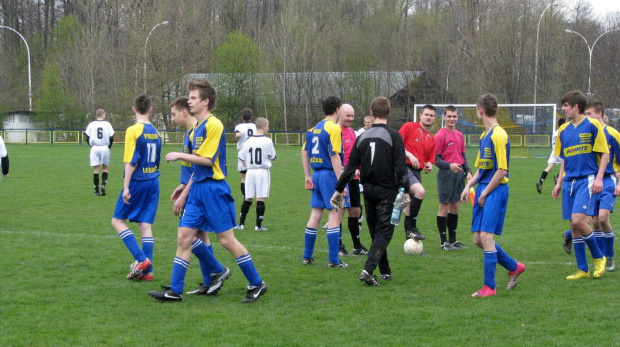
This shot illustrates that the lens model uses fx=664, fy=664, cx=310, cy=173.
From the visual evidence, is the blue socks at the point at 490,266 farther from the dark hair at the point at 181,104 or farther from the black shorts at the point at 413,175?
the dark hair at the point at 181,104

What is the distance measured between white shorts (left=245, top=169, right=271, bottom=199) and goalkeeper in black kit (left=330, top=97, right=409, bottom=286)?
162 inches

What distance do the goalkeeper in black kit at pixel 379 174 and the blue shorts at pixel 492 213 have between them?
0.80 meters

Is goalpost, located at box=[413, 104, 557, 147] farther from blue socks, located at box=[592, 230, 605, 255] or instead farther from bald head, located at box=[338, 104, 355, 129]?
blue socks, located at box=[592, 230, 605, 255]

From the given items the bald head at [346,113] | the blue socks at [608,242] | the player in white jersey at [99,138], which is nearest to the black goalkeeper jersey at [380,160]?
the bald head at [346,113]

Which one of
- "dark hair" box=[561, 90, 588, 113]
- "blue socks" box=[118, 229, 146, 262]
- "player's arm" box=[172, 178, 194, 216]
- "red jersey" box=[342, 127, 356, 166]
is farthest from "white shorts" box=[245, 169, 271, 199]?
"dark hair" box=[561, 90, 588, 113]

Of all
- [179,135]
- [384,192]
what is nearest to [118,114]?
[179,135]

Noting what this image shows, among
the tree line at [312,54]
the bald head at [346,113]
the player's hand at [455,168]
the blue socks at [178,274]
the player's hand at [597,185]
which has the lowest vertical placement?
the blue socks at [178,274]

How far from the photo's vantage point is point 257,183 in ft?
35.3

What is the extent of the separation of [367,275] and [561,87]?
4037 cm

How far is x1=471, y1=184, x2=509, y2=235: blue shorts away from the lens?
618 centimetres

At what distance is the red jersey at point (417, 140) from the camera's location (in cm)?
902

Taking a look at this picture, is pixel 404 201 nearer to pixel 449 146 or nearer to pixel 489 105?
pixel 489 105

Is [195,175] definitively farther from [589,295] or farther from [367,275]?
[589,295]

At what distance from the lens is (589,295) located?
6.29m
